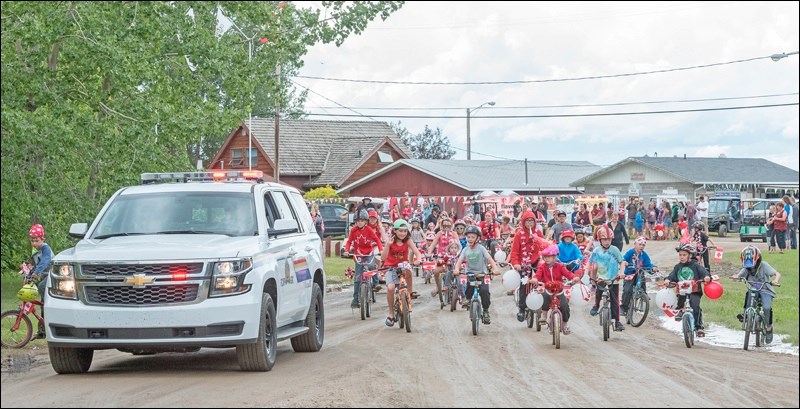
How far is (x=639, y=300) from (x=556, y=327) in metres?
4.44

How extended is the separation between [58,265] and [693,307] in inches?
387

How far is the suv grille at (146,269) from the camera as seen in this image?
39.8ft

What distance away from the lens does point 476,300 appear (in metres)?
18.4

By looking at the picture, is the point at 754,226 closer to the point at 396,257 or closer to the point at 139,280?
the point at 396,257

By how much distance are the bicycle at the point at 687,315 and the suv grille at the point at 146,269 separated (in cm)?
806

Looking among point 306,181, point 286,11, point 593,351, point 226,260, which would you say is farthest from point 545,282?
point 306,181

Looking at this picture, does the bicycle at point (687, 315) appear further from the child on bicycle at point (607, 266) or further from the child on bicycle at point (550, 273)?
the child on bicycle at point (550, 273)

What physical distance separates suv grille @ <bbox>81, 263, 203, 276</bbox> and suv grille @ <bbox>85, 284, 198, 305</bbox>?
146 mm

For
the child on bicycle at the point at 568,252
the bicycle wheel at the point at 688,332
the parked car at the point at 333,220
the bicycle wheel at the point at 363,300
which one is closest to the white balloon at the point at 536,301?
the child on bicycle at the point at 568,252

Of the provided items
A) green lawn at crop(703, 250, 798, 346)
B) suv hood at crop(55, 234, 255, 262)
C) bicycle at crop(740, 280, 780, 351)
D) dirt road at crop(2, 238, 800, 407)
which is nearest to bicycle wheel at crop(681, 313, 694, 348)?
dirt road at crop(2, 238, 800, 407)

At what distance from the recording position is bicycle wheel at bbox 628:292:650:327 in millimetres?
20406

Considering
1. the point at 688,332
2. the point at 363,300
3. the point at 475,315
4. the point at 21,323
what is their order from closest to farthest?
the point at 21,323 → the point at 688,332 → the point at 475,315 → the point at 363,300

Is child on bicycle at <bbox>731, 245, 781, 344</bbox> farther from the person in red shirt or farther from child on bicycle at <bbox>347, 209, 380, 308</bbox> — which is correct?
child on bicycle at <bbox>347, 209, 380, 308</bbox>

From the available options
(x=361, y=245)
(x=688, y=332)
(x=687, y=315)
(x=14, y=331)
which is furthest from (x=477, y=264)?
(x=14, y=331)
